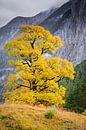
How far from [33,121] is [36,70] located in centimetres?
1409

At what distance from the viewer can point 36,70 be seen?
32312 mm

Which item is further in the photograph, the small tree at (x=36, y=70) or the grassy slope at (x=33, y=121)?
the small tree at (x=36, y=70)

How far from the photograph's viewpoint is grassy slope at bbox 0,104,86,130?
17.5m

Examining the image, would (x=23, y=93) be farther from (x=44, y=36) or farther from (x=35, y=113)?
(x=35, y=113)

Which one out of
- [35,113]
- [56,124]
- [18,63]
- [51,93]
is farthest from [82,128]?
[18,63]

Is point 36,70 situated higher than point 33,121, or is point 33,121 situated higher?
point 36,70

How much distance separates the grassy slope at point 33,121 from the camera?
689 inches

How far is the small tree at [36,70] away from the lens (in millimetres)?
31375

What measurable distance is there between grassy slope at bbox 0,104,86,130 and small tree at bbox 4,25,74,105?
32.9ft

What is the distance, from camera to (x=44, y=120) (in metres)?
19.1

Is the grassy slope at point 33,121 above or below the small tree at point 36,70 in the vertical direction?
below

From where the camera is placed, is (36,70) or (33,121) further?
(36,70)

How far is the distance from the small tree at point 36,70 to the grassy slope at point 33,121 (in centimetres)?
1002

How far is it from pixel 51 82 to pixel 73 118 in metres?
11.7
